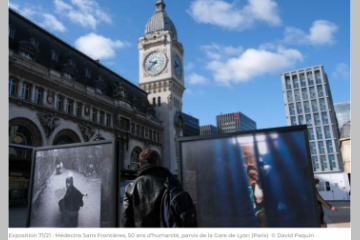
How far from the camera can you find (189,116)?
361 ft

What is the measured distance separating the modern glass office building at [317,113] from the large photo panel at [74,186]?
44050 mm

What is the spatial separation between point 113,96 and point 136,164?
1079cm

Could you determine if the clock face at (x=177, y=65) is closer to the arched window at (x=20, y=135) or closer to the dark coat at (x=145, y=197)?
the arched window at (x=20, y=135)

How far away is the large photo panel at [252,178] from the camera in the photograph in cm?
592

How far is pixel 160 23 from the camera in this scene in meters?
58.7

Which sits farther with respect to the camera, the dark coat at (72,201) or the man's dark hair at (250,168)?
the dark coat at (72,201)

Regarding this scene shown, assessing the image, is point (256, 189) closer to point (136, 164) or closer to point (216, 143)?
point (216, 143)

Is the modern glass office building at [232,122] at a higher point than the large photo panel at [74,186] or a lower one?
higher

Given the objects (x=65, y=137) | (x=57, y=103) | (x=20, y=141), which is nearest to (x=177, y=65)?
(x=57, y=103)

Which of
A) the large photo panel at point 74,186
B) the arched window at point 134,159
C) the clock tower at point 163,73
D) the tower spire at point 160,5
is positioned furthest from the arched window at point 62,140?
the tower spire at point 160,5

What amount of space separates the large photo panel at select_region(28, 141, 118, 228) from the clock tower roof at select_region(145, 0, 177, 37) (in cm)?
5379

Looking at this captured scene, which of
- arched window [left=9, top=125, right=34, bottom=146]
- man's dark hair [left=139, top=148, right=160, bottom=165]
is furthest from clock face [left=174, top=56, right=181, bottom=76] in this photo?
man's dark hair [left=139, top=148, right=160, bottom=165]

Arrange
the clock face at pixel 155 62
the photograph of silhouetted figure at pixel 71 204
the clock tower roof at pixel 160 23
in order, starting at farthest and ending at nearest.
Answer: the clock tower roof at pixel 160 23
the clock face at pixel 155 62
the photograph of silhouetted figure at pixel 71 204

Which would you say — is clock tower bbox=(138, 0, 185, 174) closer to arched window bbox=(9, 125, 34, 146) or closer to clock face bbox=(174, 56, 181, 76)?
clock face bbox=(174, 56, 181, 76)
